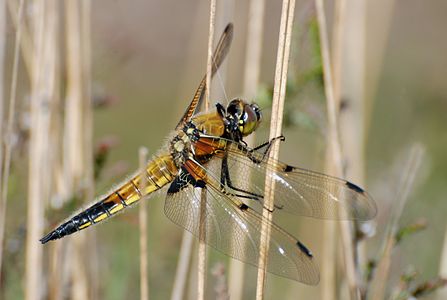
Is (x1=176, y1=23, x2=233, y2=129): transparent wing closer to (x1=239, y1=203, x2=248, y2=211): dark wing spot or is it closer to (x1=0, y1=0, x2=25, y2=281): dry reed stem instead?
(x1=239, y1=203, x2=248, y2=211): dark wing spot

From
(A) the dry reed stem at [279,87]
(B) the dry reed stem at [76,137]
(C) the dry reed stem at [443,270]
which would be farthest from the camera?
(C) the dry reed stem at [443,270]

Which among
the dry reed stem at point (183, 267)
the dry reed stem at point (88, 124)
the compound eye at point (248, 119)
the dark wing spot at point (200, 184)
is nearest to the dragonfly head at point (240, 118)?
the compound eye at point (248, 119)

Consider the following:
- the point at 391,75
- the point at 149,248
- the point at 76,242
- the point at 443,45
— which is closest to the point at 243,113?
the point at 76,242

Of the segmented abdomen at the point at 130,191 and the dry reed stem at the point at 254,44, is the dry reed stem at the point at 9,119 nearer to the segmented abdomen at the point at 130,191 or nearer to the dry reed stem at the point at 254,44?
the segmented abdomen at the point at 130,191

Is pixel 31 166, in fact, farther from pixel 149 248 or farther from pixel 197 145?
pixel 149 248

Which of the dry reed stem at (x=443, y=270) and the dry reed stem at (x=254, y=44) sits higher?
the dry reed stem at (x=254, y=44)

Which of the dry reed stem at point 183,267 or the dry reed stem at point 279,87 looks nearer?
the dry reed stem at point 279,87

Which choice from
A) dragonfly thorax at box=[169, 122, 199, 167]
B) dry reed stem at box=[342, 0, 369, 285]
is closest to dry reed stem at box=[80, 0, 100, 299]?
dragonfly thorax at box=[169, 122, 199, 167]

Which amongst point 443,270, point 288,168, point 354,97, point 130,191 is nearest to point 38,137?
point 130,191
